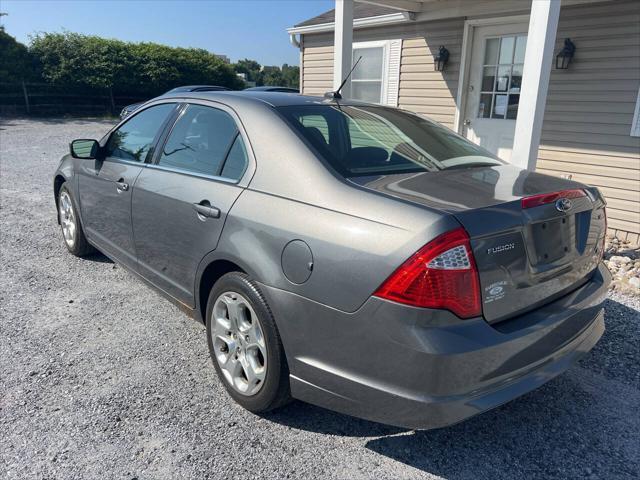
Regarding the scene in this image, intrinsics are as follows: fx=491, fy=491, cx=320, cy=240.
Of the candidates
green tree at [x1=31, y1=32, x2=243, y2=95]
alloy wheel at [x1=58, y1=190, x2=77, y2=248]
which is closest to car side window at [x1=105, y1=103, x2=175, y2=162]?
alloy wheel at [x1=58, y1=190, x2=77, y2=248]

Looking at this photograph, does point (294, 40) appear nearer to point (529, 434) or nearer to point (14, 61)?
point (529, 434)

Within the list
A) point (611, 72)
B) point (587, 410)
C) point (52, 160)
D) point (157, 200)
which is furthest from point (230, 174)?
point (52, 160)

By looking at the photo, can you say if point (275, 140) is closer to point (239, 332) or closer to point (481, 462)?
point (239, 332)

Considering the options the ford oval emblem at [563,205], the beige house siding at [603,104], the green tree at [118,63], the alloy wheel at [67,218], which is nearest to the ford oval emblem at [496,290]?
the ford oval emblem at [563,205]

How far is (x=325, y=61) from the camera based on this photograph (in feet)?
32.7

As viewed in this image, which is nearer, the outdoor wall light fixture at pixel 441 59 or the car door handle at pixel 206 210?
the car door handle at pixel 206 210

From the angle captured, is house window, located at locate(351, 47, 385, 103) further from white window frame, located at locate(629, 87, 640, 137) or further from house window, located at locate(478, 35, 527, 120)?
white window frame, located at locate(629, 87, 640, 137)

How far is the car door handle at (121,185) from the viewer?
11.6ft

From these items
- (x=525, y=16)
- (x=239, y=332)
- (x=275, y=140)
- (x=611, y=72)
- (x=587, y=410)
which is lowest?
(x=587, y=410)

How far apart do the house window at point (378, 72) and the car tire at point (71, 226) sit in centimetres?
563

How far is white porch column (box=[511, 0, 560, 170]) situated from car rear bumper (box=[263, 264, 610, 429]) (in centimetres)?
303

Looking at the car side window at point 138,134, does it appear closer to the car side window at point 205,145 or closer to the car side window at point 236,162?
the car side window at point 205,145

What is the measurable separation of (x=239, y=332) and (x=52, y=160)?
10.2 meters

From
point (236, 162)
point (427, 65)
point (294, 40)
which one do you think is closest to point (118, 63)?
point (294, 40)
